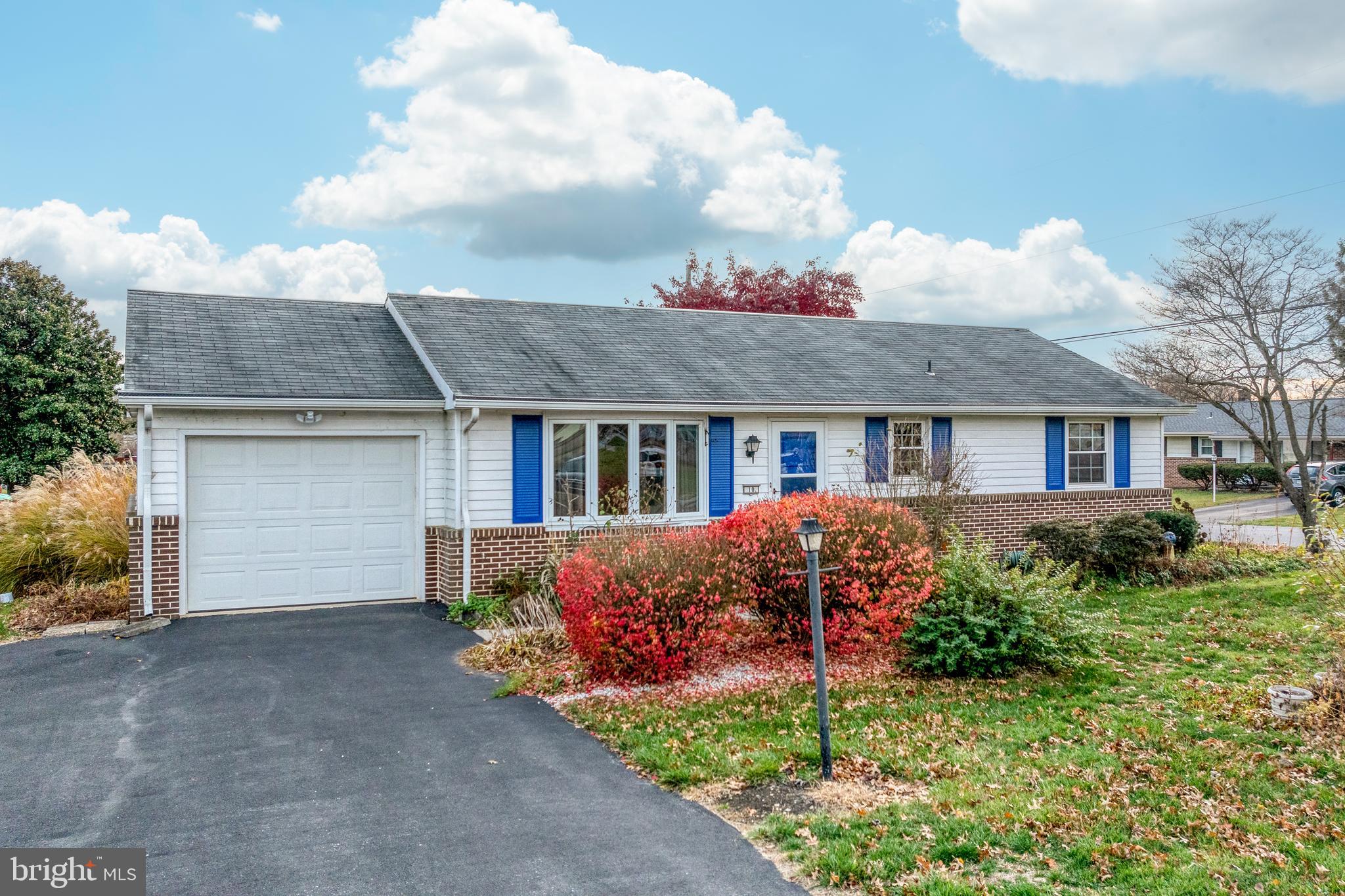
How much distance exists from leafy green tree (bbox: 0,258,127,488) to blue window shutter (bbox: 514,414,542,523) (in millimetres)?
15503

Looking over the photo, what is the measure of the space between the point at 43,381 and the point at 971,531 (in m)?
22.6

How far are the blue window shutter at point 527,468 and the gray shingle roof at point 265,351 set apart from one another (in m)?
1.23

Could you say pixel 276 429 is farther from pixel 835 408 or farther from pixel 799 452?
pixel 835 408

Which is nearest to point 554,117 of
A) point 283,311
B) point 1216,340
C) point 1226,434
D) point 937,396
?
point 283,311

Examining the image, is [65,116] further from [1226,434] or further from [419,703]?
[1226,434]

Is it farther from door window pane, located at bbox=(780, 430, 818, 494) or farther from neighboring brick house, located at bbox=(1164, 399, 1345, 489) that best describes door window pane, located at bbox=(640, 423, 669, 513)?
neighboring brick house, located at bbox=(1164, 399, 1345, 489)

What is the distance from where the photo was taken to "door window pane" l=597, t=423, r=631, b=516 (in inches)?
466

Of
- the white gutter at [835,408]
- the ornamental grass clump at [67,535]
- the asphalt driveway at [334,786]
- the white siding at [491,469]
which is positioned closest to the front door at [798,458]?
the white gutter at [835,408]

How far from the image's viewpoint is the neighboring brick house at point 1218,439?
1583 inches

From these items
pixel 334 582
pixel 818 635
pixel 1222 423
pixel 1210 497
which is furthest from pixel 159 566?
pixel 1222 423

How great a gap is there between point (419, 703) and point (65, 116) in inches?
501

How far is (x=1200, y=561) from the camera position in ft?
42.2

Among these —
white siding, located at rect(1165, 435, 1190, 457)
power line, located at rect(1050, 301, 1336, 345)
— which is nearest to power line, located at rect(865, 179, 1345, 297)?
power line, located at rect(1050, 301, 1336, 345)

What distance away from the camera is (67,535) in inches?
448
